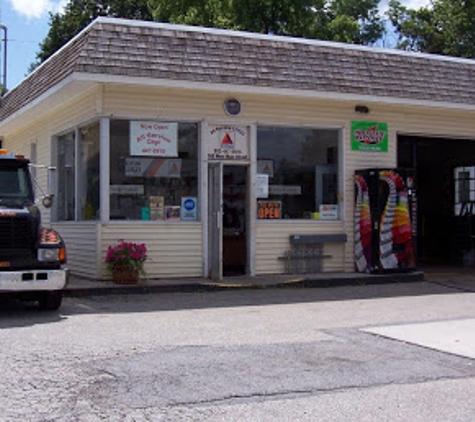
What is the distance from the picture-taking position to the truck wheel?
9.57m

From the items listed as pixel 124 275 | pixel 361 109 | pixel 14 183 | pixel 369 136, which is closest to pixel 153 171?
pixel 124 275

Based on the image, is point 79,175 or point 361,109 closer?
point 79,175

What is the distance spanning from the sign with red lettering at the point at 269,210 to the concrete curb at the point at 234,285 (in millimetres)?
1411

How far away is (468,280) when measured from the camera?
14609mm

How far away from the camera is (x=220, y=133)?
13375 millimetres

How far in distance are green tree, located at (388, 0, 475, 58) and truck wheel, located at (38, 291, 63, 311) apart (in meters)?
32.4

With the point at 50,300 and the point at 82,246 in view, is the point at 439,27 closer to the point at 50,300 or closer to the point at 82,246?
the point at 82,246

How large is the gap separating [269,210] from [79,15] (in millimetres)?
30085

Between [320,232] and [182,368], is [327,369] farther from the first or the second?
[320,232]

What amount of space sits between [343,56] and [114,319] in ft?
25.9

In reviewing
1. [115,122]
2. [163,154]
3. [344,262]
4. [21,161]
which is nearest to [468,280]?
[344,262]

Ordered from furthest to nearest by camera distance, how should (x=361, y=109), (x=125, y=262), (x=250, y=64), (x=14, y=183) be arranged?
(x=361, y=109), (x=250, y=64), (x=125, y=262), (x=14, y=183)

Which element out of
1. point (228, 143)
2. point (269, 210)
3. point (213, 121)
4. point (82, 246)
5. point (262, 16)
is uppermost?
point (262, 16)

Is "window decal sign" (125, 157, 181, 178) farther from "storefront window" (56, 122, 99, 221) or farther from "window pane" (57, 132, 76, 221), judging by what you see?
"window pane" (57, 132, 76, 221)
